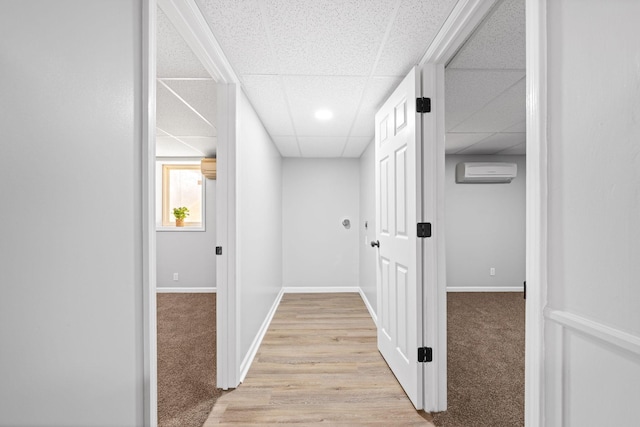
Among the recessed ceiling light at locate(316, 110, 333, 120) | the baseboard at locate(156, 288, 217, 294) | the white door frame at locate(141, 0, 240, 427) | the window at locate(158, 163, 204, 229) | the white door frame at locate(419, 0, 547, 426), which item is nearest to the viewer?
the white door frame at locate(419, 0, 547, 426)

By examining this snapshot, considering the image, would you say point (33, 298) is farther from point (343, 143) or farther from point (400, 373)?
point (343, 143)

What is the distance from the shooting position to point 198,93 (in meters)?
2.64

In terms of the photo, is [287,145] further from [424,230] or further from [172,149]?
[424,230]

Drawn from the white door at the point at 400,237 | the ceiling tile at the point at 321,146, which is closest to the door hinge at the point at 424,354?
the white door at the point at 400,237

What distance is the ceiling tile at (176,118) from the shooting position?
2735 mm

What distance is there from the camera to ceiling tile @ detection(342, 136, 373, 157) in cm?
394

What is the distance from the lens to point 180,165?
5422mm

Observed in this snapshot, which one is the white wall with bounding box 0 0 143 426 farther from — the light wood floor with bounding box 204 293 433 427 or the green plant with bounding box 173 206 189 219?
the green plant with bounding box 173 206 189 219

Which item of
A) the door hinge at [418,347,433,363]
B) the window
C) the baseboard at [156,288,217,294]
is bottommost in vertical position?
the baseboard at [156,288,217,294]

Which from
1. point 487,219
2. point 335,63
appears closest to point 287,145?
point 335,63

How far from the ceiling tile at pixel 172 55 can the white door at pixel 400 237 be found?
4.45ft

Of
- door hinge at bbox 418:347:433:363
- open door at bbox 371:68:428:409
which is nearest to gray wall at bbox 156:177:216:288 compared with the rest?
open door at bbox 371:68:428:409

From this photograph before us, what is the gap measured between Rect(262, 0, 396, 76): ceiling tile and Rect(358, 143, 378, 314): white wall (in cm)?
182

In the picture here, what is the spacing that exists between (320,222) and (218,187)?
10.0ft
